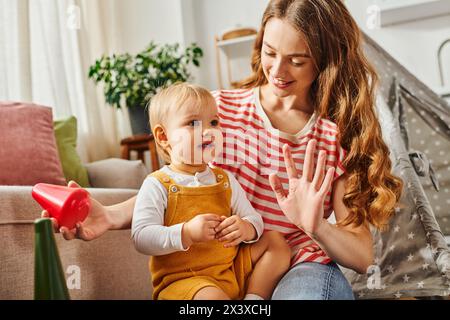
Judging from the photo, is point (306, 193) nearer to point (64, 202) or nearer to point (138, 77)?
point (64, 202)

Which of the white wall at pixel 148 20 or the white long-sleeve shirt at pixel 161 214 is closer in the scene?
the white long-sleeve shirt at pixel 161 214

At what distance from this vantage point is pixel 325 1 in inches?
26.8

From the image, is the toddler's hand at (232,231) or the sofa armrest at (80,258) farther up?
the toddler's hand at (232,231)

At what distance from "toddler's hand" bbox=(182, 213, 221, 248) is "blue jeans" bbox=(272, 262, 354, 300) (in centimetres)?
14

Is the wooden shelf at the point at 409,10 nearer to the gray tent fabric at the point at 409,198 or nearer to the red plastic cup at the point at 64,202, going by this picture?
the gray tent fabric at the point at 409,198

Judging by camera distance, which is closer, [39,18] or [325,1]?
[325,1]

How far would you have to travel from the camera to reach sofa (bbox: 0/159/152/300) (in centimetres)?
83

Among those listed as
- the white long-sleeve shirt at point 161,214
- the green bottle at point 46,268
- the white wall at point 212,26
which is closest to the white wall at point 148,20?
the white wall at point 212,26

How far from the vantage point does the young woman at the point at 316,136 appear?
0.67 m

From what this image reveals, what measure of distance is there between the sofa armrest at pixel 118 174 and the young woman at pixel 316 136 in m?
0.56
